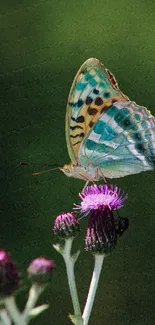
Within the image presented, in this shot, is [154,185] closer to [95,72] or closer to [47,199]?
[47,199]

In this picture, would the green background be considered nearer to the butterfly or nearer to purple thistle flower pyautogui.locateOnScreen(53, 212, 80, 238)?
the butterfly

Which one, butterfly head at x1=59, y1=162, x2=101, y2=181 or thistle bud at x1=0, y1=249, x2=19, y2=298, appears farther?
butterfly head at x1=59, y1=162, x2=101, y2=181

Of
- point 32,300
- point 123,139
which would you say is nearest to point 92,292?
point 32,300

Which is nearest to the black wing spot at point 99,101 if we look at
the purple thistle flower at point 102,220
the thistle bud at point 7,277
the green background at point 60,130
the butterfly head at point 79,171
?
the butterfly head at point 79,171

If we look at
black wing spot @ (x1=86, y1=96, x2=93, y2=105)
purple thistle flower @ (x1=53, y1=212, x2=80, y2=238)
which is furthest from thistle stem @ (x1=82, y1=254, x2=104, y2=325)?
black wing spot @ (x1=86, y1=96, x2=93, y2=105)

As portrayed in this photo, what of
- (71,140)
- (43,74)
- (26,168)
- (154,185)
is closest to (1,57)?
(43,74)

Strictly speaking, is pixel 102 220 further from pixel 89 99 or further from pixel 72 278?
pixel 89 99

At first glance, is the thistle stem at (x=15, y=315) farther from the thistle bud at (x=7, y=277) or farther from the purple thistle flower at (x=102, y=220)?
the purple thistle flower at (x=102, y=220)
